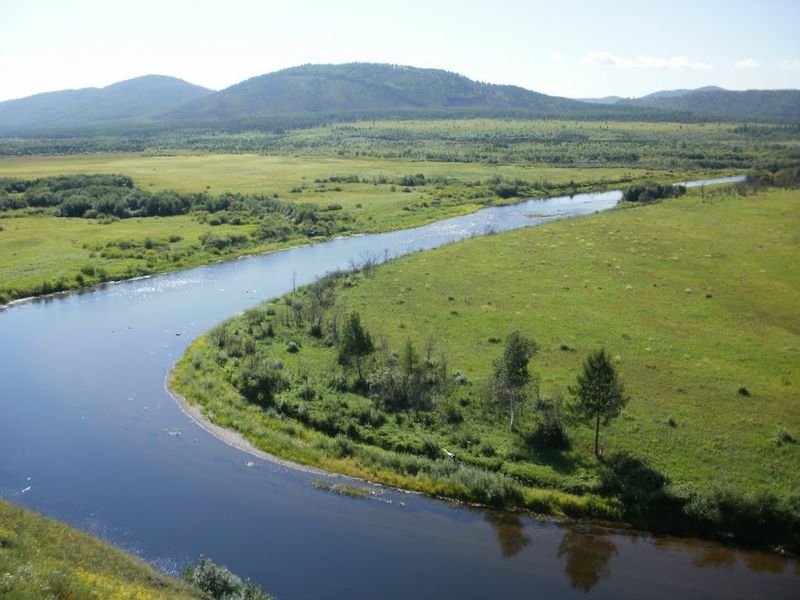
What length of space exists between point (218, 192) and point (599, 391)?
4451 inches

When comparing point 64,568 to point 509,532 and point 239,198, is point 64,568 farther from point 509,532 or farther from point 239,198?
point 239,198

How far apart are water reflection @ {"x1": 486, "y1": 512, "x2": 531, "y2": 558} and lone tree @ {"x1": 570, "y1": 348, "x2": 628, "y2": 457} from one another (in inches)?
240

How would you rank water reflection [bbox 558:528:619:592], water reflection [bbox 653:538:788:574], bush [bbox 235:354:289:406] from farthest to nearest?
bush [bbox 235:354:289:406] → water reflection [bbox 653:538:788:574] → water reflection [bbox 558:528:619:592]

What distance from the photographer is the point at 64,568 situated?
19891mm

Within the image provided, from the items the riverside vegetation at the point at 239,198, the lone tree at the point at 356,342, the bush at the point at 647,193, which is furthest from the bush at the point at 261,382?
the bush at the point at 647,193

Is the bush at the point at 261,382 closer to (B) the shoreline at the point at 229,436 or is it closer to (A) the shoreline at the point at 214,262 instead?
(B) the shoreline at the point at 229,436

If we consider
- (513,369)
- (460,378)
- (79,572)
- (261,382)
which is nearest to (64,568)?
(79,572)

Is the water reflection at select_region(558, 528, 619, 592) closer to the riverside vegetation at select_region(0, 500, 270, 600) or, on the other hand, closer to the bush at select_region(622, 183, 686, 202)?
the riverside vegetation at select_region(0, 500, 270, 600)

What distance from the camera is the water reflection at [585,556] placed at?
89.0 ft

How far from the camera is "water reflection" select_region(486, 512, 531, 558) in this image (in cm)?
2892

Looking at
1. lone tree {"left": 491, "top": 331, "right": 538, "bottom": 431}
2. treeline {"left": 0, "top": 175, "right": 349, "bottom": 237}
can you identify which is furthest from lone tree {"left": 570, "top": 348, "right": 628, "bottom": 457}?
treeline {"left": 0, "top": 175, "right": 349, "bottom": 237}

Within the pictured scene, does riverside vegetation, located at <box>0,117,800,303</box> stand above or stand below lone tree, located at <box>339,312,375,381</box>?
above

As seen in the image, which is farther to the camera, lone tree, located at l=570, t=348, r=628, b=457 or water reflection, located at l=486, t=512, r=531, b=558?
lone tree, located at l=570, t=348, r=628, b=457

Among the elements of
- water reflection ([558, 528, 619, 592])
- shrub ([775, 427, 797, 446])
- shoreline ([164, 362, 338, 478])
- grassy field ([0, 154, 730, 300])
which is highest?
grassy field ([0, 154, 730, 300])
